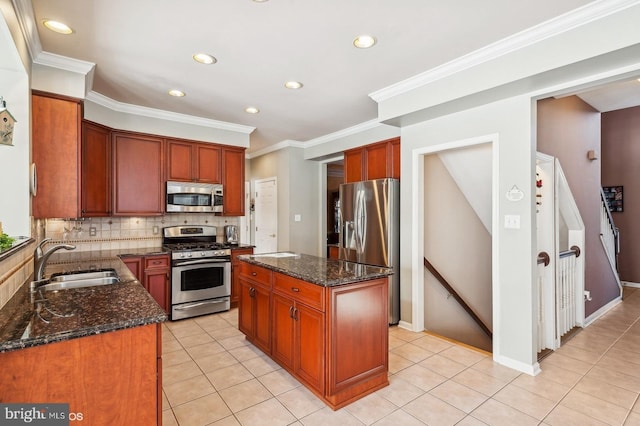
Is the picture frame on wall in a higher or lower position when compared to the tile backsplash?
higher

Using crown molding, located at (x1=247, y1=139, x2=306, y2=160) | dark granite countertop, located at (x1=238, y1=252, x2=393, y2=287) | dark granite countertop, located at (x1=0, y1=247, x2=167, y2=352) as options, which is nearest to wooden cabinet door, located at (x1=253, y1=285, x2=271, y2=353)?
dark granite countertop, located at (x1=238, y1=252, x2=393, y2=287)

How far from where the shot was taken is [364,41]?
2451mm

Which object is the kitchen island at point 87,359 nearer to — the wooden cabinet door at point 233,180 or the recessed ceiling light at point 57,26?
the recessed ceiling light at point 57,26

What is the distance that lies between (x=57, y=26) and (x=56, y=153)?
39.7 inches

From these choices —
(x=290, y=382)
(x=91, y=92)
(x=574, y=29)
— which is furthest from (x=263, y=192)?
(x=574, y=29)

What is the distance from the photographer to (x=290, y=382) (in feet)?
8.34

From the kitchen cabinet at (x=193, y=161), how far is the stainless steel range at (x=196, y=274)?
2.47ft

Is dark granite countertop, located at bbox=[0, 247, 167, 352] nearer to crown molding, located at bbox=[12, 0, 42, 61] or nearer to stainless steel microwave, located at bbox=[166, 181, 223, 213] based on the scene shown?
crown molding, located at bbox=[12, 0, 42, 61]

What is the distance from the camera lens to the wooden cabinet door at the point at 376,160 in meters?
4.27

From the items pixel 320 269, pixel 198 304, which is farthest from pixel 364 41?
pixel 198 304

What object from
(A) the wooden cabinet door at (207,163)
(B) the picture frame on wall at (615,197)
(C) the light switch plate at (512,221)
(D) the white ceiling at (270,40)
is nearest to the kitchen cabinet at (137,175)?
(A) the wooden cabinet door at (207,163)

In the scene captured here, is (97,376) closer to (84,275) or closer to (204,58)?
(84,275)

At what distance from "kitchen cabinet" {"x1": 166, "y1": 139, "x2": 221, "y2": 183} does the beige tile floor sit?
2.17 meters

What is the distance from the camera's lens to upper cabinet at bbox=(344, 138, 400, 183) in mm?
4125
